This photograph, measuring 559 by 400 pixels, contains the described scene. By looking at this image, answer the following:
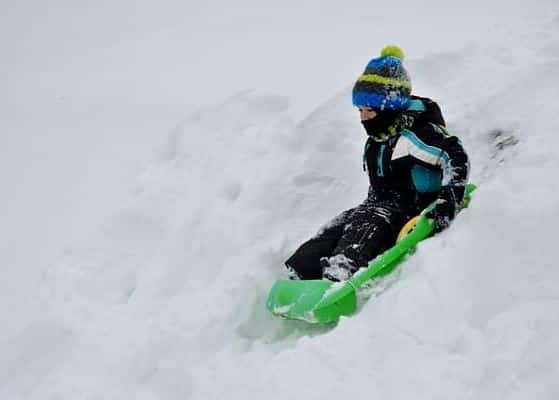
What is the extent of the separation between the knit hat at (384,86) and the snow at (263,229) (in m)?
0.61

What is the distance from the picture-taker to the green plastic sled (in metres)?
2.48

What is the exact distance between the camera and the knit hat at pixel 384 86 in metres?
2.80

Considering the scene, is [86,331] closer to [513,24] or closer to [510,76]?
[510,76]

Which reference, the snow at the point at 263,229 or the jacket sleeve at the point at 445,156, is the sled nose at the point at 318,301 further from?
the jacket sleeve at the point at 445,156

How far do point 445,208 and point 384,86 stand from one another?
2.25 feet

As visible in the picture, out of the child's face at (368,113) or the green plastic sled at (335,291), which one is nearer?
the green plastic sled at (335,291)

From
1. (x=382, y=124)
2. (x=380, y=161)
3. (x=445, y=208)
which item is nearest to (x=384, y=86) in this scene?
(x=382, y=124)

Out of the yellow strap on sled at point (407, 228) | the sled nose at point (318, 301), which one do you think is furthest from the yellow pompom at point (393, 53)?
the sled nose at point (318, 301)

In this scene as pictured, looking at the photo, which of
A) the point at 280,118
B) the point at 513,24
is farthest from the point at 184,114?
the point at 513,24

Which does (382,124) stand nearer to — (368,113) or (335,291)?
(368,113)

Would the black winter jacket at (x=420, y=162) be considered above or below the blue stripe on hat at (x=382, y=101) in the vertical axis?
below

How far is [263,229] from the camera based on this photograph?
371 cm

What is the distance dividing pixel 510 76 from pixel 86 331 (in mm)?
3356

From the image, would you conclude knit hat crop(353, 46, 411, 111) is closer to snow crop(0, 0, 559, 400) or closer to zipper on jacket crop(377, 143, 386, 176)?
zipper on jacket crop(377, 143, 386, 176)
